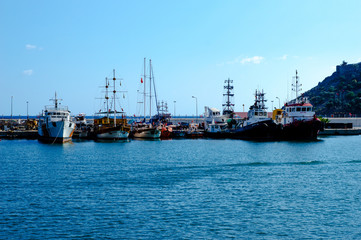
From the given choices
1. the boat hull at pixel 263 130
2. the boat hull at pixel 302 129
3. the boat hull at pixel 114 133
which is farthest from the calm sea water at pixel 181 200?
the boat hull at pixel 263 130

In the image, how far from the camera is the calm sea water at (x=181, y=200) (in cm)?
2192

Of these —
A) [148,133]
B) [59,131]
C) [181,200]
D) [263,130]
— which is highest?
[263,130]

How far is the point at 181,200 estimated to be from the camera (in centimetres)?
2842

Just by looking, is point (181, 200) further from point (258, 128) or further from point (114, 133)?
point (258, 128)

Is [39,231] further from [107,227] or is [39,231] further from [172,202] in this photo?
[172,202]

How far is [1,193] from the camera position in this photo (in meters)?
30.6

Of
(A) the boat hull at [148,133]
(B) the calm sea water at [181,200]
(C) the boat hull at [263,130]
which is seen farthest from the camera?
(A) the boat hull at [148,133]

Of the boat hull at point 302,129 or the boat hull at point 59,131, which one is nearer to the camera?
the boat hull at point 59,131

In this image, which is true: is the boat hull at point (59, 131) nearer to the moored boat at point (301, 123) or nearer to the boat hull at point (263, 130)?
the boat hull at point (263, 130)

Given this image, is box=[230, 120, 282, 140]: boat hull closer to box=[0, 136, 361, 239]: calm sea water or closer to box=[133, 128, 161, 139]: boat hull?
box=[133, 128, 161, 139]: boat hull

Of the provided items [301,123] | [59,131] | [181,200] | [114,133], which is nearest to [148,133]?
[114,133]

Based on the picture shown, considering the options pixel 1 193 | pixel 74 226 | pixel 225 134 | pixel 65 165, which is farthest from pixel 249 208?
pixel 225 134

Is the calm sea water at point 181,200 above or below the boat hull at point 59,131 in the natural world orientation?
below

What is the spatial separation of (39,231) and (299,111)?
7480cm
